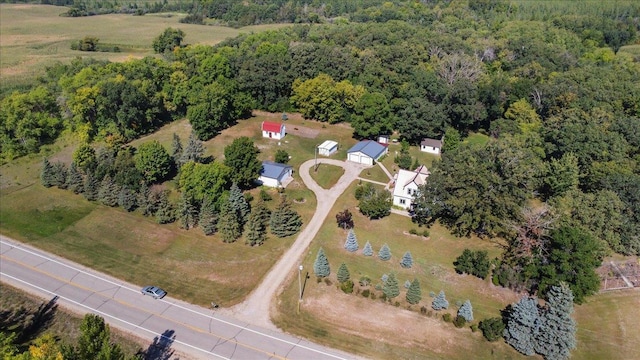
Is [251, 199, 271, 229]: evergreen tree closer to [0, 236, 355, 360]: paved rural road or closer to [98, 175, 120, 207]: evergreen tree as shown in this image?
[0, 236, 355, 360]: paved rural road

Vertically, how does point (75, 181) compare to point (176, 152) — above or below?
below

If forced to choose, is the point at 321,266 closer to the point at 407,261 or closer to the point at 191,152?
the point at 407,261

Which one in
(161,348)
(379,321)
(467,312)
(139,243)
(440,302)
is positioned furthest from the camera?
(139,243)

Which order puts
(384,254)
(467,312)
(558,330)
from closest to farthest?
(558,330), (467,312), (384,254)

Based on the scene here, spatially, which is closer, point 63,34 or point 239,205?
point 239,205

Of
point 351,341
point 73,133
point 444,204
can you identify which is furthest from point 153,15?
point 351,341

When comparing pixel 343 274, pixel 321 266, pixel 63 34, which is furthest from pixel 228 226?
pixel 63 34

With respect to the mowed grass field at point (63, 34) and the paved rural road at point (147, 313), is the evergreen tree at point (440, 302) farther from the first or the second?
the mowed grass field at point (63, 34)
